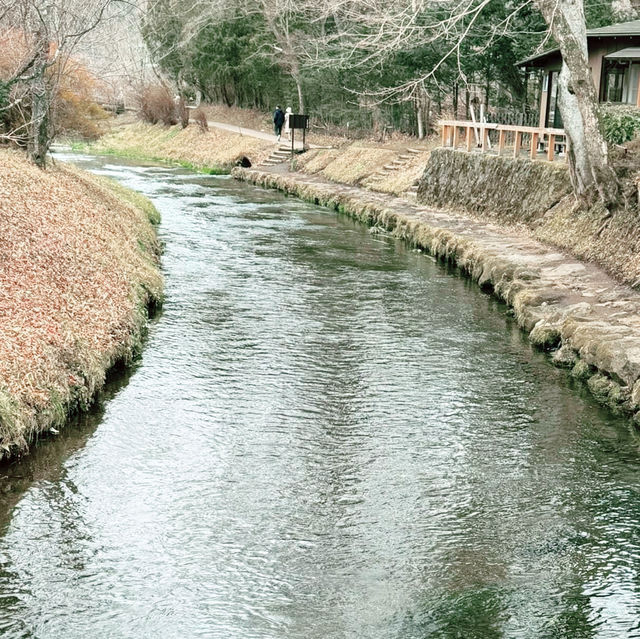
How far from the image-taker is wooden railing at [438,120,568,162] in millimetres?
25938

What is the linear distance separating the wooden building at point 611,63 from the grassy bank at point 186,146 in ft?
54.2

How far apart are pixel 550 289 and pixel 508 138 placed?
18.6m

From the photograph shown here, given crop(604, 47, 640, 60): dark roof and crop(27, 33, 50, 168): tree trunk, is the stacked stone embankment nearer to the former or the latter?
crop(604, 47, 640, 60): dark roof

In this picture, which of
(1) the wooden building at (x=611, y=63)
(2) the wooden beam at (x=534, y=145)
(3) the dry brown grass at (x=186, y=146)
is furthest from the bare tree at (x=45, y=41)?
(3) the dry brown grass at (x=186, y=146)

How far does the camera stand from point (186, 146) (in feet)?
173

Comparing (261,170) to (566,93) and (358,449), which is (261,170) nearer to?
(566,93)

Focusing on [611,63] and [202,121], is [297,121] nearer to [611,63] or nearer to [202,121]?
[202,121]

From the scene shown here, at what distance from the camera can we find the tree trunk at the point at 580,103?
20547 mm

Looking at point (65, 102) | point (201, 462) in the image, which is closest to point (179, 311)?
point (201, 462)

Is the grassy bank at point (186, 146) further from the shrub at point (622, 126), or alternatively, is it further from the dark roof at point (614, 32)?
the shrub at point (622, 126)

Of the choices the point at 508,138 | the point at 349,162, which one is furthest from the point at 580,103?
the point at 349,162

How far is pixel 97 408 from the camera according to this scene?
40.2 feet

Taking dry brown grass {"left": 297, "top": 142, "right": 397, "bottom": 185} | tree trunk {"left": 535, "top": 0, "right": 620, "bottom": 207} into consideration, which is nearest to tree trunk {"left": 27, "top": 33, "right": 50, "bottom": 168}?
tree trunk {"left": 535, "top": 0, "right": 620, "bottom": 207}

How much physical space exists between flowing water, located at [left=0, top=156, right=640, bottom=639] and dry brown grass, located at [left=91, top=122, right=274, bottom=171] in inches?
1222
